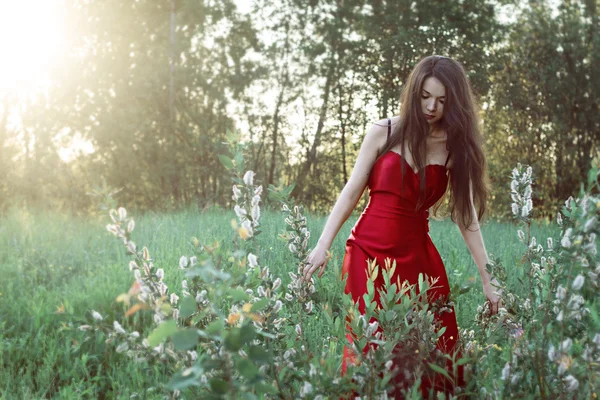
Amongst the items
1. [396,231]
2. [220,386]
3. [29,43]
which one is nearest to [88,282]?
[396,231]

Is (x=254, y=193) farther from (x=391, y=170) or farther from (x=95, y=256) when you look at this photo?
(x=95, y=256)

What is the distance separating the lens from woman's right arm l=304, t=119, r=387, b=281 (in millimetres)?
2732

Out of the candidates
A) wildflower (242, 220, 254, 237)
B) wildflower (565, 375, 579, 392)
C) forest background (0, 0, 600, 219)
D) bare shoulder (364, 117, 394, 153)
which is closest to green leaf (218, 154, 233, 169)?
wildflower (242, 220, 254, 237)

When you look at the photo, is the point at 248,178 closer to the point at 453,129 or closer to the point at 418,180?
the point at 418,180

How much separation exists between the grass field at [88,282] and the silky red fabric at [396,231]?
0.13 metres

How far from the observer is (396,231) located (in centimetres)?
292

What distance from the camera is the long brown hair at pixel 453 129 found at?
3.01 meters

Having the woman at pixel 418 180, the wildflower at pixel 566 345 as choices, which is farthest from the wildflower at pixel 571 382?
the woman at pixel 418 180

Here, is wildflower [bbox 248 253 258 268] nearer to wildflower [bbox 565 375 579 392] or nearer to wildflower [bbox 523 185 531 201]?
wildflower [bbox 565 375 579 392]

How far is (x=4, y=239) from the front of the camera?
22.3 ft

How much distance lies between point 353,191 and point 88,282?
3.23 meters

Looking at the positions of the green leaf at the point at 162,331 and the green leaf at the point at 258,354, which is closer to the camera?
the green leaf at the point at 162,331

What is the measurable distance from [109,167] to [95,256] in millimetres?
6725

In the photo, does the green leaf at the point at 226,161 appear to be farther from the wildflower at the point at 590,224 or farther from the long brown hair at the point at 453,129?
the long brown hair at the point at 453,129
